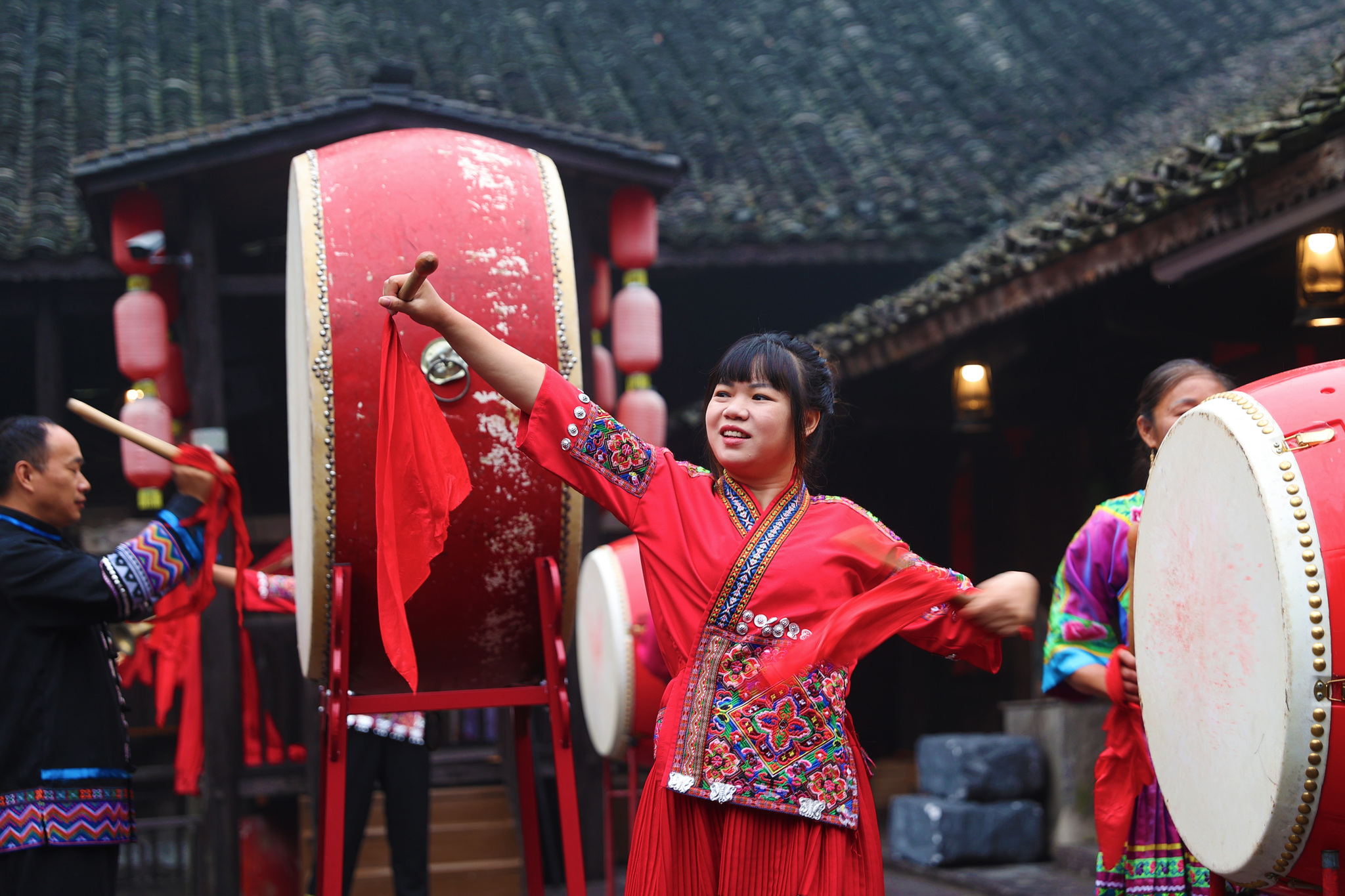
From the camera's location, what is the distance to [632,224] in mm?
5906

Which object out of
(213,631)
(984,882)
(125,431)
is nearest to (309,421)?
(125,431)

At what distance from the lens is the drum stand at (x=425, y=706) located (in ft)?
8.16

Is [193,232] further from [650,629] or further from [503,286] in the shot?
[503,286]

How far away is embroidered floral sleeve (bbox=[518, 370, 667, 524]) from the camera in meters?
2.00

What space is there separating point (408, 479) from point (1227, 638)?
4.29 ft

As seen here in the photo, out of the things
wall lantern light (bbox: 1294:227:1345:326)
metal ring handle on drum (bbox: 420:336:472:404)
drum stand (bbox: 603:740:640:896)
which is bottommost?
drum stand (bbox: 603:740:640:896)

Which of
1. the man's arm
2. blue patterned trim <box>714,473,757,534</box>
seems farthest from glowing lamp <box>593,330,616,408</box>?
blue patterned trim <box>714,473,757,534</box>

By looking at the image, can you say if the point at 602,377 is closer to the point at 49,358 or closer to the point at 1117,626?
the point at 49,358

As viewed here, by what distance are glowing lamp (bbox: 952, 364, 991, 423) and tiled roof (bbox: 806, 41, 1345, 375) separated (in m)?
0.28

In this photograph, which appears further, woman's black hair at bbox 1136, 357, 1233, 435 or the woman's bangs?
woman's black hair at bbox 1136, 357, 1233, 435

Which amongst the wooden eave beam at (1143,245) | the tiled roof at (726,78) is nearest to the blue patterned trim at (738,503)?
the wooden eave beam at (1143,245)

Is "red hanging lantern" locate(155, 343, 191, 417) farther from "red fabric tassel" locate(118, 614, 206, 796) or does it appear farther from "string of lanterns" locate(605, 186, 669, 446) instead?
"string of lanterns" locate(605, 186, 669, 446)

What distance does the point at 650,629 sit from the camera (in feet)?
15.0

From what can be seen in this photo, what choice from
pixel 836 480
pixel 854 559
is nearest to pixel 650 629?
pixel 854 559
